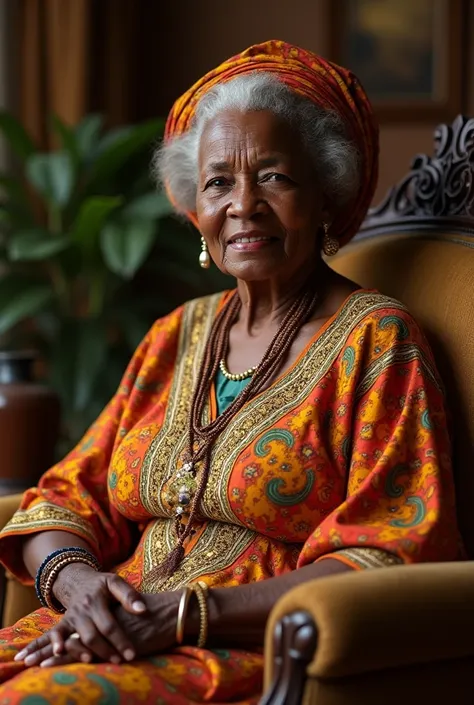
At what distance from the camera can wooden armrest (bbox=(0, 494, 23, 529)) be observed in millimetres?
1965

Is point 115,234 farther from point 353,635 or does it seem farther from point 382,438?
point 353,635

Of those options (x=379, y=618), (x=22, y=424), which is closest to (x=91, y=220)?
(x=22, y=424)

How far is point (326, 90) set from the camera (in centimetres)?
178

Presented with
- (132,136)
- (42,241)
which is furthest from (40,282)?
(132,136)

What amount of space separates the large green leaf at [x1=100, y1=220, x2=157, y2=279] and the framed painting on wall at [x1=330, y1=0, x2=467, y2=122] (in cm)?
199

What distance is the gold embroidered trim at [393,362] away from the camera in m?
1.61

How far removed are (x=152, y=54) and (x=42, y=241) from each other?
1.92 metres

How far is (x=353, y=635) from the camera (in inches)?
48.3

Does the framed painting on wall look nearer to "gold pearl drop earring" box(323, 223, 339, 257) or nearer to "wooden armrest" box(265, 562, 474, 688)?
"gold pearl drop earring" box(323, 223, 339, 257)

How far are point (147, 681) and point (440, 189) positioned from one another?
3.62 feet

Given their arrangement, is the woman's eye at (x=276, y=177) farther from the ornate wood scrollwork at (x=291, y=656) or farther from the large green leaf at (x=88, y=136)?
the large green leaf at (x=88, y=136)

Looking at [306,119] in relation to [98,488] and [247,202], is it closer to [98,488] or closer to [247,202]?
[247,202]

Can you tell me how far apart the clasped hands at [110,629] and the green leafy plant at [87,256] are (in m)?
1.64

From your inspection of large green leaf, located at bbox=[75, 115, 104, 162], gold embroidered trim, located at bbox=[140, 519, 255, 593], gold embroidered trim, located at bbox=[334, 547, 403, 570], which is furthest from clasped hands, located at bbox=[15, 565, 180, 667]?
large green leaf, located at bbox=[75, 115, 104, 162]
